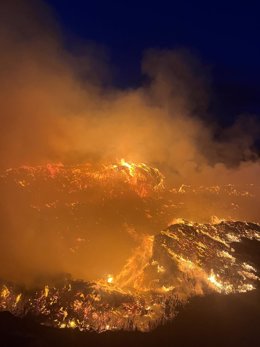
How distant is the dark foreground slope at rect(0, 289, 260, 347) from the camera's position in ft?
75.8

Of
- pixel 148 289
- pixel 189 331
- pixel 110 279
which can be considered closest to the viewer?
pixel 189 331

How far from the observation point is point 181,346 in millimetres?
24078

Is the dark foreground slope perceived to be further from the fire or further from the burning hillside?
the fire

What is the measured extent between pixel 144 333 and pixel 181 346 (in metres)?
2.37

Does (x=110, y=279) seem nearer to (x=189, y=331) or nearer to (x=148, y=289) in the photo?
(x=148, y=289)

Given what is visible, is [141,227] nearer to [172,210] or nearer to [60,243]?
[172,210]

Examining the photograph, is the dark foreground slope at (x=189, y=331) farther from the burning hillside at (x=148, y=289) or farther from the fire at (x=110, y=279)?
the fire at (x=110, y=279)

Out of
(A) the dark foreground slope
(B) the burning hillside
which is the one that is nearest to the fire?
(B) the burning hillside

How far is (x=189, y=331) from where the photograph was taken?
25.6m

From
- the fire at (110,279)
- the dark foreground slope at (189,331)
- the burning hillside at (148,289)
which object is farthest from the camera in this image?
the fire at (110,279)

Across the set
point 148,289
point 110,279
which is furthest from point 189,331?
point 110,279

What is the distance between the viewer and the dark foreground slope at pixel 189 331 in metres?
23.1

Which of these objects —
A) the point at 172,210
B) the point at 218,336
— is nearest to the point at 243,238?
the point at 172,210

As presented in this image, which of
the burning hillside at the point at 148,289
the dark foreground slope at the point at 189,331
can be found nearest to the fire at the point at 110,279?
the burning hillside at the point at 148,289
